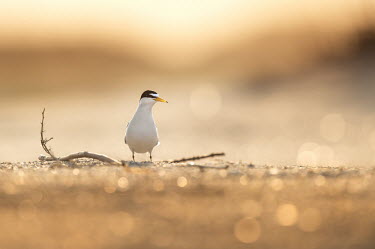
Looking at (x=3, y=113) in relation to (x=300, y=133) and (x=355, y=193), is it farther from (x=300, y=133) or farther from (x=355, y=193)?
(x=355, y=193)

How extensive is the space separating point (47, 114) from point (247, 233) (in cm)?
3259

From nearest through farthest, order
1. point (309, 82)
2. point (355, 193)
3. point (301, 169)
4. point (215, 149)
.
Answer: point (355, 193) → point (301, 169) → point (215, 149) → point (309, 82)

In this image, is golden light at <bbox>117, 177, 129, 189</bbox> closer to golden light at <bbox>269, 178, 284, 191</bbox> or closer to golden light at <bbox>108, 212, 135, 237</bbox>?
golden light at <bbox>108, 212, 135, 237</bbox>

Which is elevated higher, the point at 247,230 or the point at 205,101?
the point at 205,101

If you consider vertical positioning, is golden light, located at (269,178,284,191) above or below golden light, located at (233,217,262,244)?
above

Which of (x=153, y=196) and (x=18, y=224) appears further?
(x=153, y=196)

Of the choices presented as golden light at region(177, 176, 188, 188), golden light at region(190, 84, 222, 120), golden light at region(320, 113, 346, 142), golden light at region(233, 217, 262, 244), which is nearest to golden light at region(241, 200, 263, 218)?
golden light at region(233, 217, 262, 244)

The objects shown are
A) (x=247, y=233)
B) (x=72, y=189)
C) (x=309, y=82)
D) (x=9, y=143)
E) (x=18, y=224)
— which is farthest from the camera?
(x=309, y=82)

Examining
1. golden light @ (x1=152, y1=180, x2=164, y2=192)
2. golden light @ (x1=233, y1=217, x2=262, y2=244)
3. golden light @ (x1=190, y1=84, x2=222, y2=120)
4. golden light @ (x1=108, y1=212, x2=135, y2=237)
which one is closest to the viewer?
golden light @ (x1=233, y1=217, x2=262, y2=244)

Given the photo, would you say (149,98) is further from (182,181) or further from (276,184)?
(276,184)

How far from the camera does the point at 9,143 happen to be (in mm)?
24484

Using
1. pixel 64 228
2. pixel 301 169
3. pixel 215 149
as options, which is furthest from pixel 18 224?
pixel 215 149

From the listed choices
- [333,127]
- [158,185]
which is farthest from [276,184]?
[333,127]

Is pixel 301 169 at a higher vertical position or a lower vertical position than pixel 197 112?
lower
